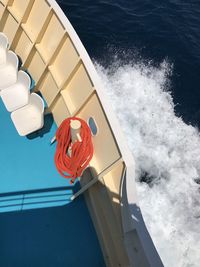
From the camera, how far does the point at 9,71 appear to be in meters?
10.6

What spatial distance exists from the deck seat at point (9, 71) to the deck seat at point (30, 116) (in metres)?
1.13

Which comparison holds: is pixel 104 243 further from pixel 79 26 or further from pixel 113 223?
pixel 79 26

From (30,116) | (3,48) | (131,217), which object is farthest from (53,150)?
(3,48)

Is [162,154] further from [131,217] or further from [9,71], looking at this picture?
[131,217]

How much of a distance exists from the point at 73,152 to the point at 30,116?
7.44ft

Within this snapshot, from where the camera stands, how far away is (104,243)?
757 cm

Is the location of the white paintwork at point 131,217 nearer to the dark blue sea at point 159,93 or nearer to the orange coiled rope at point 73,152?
the orange coiled rope at point 73,152

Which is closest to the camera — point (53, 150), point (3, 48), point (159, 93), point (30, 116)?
point (53, 150)

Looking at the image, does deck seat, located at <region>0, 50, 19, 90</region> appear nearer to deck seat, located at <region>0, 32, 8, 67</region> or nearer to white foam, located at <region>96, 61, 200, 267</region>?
deck seat, located at <region>0, 32, 8, 67</region>

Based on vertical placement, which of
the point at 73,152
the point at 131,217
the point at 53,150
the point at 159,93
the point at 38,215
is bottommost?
the point at 159,93

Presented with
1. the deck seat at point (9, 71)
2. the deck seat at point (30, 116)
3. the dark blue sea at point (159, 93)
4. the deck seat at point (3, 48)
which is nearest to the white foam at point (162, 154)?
the dark blue sea at point (159, 93)

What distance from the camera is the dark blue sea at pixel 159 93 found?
1148 cm

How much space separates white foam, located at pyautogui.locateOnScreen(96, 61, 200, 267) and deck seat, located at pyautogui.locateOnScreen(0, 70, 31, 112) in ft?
16.5

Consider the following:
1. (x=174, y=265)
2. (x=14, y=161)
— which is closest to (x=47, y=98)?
(x=14, y=161)
